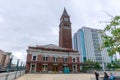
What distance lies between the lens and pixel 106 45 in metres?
5.19

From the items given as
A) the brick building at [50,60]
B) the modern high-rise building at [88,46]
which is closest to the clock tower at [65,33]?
the brick building at [50,60]

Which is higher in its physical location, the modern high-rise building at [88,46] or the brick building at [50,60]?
the modern high-rise building at [88,46]

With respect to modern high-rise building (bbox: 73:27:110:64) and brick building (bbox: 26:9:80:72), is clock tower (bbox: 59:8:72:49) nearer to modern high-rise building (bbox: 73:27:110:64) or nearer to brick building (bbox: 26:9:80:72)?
brick building (bbox: 26:9:80:72)

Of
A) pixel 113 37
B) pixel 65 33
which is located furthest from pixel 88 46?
pixel 113 37

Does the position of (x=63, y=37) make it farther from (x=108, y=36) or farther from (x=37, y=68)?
(x=108, y=36)

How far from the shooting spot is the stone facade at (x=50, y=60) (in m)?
33.6

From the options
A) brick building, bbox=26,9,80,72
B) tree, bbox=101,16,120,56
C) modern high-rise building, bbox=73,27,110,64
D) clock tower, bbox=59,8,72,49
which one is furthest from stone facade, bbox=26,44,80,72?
modern high-rise building, bbox=73,27,110,64

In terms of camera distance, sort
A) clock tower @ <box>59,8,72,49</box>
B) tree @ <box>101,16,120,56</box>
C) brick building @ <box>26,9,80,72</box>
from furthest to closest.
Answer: clock tower @ <box>59,8,72,49</box>, brick building @ <box>26,9,80,72</box>, tree @ <box>101,16,120,56</box>

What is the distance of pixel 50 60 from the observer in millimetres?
35844

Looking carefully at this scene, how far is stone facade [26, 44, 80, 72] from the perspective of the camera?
3359 centimetres

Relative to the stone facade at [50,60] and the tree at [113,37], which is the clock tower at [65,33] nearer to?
the stone facade at [50,60]

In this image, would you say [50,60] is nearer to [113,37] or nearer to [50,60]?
[50,60]

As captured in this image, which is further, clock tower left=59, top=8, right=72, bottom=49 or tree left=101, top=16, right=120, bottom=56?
clock tower left=59, top=8, right=72, bottom=49

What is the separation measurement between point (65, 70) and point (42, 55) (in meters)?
8.68
